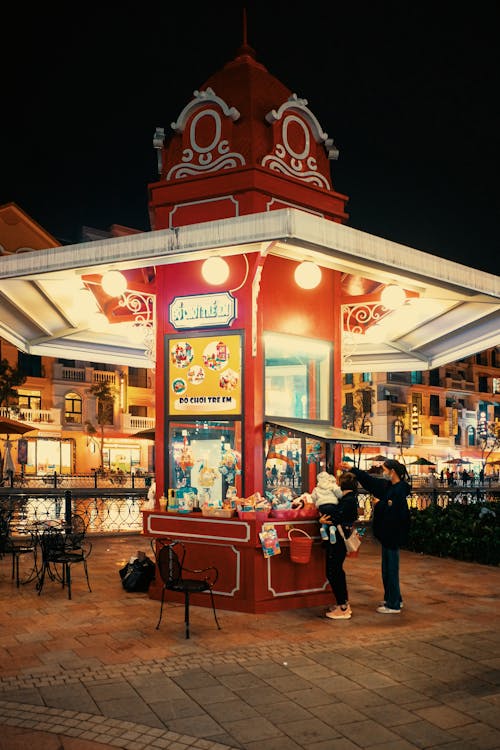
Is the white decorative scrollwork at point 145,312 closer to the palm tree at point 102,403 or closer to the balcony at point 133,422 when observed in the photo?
the palm tree at point 102,403

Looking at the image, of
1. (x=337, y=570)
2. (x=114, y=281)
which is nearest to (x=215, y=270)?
(x=114, y=281)

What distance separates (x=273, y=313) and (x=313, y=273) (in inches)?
41.5

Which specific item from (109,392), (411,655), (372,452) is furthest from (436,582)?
(372,452)

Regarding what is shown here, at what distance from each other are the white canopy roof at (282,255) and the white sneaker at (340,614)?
3.99m

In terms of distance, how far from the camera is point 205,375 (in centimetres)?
938

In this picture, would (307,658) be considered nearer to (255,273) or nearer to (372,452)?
(255,273)

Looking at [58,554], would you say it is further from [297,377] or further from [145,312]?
[297,377]

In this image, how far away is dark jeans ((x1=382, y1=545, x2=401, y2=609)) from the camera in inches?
343

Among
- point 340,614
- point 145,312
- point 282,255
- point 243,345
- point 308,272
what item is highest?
point 282,255

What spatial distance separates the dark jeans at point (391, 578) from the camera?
8703 millimetres

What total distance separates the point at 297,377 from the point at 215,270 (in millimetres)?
1970

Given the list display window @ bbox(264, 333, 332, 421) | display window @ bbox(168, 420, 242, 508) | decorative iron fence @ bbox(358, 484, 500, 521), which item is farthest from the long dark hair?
decorative iron fence @ bbox(358, 484, 500, 521)

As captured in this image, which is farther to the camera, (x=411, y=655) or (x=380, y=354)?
(x=380, y=354)

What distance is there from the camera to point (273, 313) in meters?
9.37
